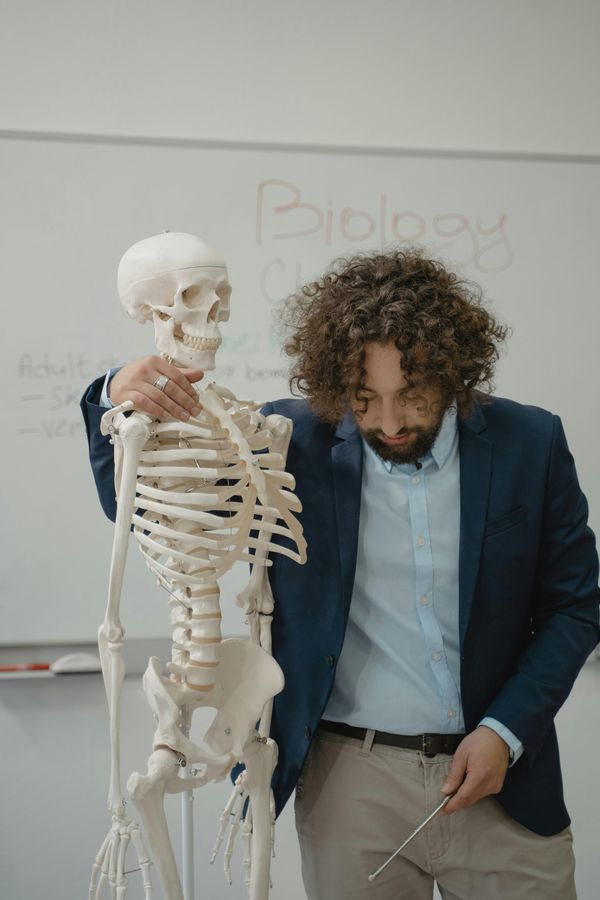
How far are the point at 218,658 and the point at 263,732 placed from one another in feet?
0.51

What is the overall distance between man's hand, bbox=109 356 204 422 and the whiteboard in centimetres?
109

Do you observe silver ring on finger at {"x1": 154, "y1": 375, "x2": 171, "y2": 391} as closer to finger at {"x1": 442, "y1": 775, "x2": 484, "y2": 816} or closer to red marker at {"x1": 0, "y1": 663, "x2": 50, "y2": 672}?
finger at {"x1": 442, "y1": 775, "x2": 484, "y2": 816}

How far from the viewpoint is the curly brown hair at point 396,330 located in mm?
1429

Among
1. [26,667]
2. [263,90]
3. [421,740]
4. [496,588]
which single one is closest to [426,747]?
[421,740]

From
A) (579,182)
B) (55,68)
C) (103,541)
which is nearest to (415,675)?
(103,541)

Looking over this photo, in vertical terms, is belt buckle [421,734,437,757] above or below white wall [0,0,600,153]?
below

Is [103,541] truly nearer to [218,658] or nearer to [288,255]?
[288,255]

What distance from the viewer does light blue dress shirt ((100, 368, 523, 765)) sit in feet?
4.80

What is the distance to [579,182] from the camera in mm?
2479

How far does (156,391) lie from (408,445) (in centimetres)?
43

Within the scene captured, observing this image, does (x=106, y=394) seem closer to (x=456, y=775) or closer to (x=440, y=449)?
(x=440, y=449)

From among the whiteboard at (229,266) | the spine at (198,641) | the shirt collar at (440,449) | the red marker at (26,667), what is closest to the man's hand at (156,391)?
the spine at (198,641)

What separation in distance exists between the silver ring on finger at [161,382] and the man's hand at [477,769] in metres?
0.69

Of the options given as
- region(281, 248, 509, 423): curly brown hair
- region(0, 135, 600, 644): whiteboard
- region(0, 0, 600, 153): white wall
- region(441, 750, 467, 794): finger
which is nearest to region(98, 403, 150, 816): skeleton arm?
region(281, 248, 509, 423): curly brown hair
